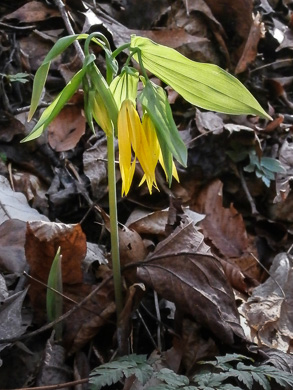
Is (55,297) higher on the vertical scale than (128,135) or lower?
lower

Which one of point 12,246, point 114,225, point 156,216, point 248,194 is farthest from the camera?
point 248,194

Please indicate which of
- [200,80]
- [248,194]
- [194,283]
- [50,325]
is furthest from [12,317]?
[248,194]

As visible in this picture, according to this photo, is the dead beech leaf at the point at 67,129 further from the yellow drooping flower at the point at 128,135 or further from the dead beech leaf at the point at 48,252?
the yellow drooping flower at the point at 128,135

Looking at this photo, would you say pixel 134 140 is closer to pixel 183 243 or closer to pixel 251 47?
pixel 183 243

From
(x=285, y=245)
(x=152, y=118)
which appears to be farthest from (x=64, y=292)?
(x=285, y=245)

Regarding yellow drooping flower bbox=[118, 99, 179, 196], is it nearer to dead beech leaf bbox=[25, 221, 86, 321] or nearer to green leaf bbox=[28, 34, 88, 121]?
green leaf bbox=[28, 34, 88, 121]

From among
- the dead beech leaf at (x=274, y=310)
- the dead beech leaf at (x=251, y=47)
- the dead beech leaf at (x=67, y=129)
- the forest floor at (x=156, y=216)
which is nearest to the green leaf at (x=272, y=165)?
the forest floor at (x=156, y=216)

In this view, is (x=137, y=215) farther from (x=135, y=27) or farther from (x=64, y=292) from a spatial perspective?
(x=135, y=27)
